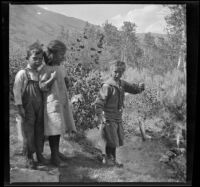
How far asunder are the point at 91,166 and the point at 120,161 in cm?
22

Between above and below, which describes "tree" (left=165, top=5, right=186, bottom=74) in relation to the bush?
above

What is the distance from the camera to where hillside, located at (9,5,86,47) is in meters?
3.25

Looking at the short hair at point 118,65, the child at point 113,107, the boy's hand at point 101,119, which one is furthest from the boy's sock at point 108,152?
the short hair at point 118,65

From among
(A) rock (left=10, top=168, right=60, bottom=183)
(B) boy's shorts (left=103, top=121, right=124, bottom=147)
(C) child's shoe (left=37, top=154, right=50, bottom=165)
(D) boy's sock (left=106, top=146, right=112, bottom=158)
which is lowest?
(A) rock (left=10, top=168, right=60, bottom=183)

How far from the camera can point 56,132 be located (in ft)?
10.7

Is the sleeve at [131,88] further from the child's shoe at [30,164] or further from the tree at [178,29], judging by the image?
the child's shoe at [30,164]

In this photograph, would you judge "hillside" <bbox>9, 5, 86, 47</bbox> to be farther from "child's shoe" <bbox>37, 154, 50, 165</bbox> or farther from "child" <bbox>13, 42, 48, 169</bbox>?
"child's shoe" <bbox>37, 154, 50, 165</bbox>

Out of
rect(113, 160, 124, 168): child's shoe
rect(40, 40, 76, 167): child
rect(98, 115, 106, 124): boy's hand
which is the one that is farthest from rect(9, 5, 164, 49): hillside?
rect(113, 160, 124, 168): child's shoe

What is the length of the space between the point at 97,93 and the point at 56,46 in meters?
0.46

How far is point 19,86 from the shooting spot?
3238mm

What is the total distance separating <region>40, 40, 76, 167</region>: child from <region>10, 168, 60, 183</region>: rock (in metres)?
0.09

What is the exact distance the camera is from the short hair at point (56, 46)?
10.8 ft
